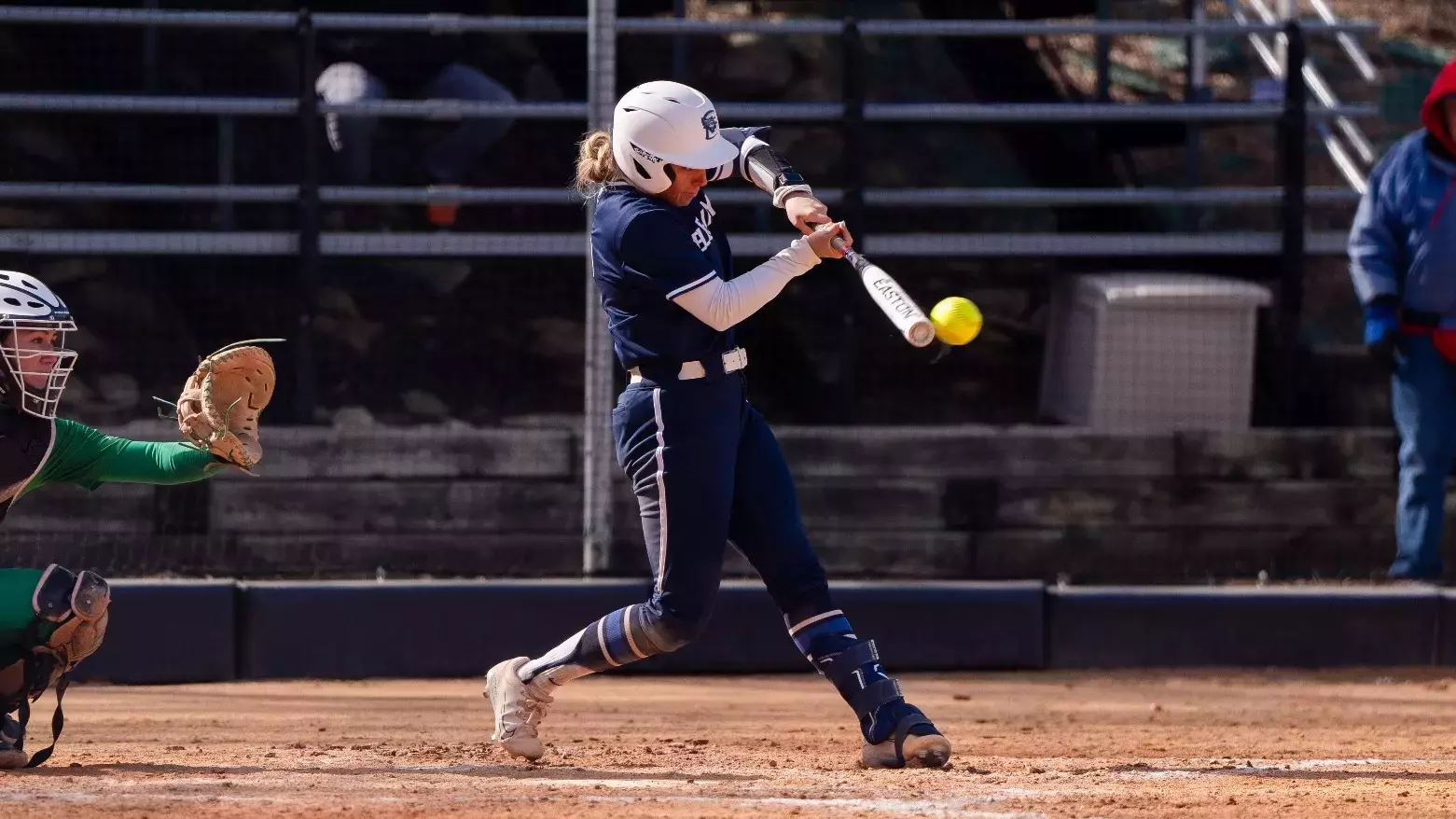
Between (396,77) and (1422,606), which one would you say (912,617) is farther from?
(396,77)

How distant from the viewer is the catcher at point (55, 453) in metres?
4.90

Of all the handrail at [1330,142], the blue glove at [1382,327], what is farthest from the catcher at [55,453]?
the handrail at [1330,142]

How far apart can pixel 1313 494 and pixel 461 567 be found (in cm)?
373

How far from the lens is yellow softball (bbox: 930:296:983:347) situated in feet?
16.3

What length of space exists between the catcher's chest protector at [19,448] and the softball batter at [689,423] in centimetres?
134

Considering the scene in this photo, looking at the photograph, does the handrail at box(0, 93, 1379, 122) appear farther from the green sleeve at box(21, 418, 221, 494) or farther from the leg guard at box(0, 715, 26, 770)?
the leg guard at box(0, 715, 26, 770)

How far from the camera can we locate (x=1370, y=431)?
29.1 feet

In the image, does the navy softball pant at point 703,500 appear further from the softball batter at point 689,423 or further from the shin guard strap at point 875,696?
the shin guard strap at point 875,696

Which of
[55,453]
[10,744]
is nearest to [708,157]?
[55,453]

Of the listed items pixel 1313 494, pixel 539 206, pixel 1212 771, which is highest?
pixel 539 206

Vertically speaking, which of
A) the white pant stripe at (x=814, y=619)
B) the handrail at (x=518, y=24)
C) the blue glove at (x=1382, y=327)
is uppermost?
the handrail at (x=518, y=24)

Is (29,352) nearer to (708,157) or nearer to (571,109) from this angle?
(708,157)

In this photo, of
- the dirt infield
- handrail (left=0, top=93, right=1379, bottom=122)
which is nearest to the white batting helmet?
the dirt infield

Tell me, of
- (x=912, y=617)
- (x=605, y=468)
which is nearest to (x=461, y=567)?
(x=605, y=468)
